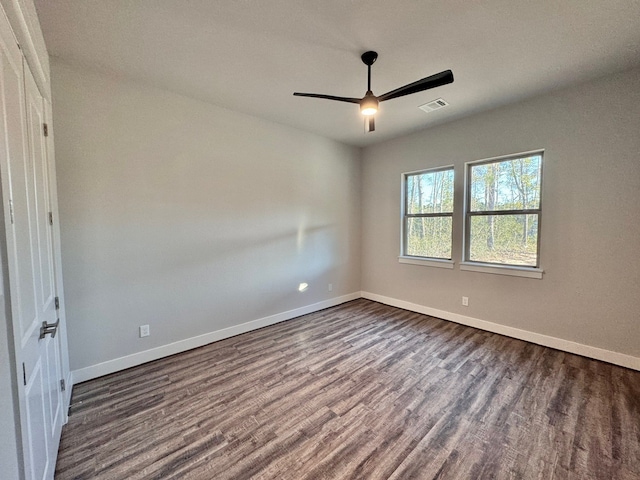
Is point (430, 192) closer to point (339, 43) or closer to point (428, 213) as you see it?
point (428, 213)

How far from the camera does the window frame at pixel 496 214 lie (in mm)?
3029

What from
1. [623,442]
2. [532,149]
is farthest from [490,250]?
[623,442]

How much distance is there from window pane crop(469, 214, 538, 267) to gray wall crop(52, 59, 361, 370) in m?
2.35

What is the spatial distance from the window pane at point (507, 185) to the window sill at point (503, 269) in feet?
2.41

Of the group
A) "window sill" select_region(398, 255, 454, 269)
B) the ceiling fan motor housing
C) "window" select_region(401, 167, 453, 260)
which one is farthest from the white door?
"window" select_region(401, 167, 453, 260)

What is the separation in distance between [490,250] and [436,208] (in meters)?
0.95

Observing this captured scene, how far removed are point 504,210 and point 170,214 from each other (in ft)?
13.0

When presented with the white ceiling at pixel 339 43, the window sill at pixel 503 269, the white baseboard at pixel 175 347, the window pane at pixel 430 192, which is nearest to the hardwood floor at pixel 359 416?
the white baseboard at pixel 175 347

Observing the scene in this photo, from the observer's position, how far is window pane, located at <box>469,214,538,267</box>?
3.12 m

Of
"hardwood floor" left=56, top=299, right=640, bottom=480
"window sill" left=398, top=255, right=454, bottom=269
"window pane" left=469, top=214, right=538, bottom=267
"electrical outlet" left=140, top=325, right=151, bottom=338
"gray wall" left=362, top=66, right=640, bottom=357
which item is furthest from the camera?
"window sill" left=398, top=255, right=454, bottom=269

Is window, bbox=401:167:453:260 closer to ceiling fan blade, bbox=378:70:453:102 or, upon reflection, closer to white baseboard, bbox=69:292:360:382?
white baseboard, bbox=69:292:360:382

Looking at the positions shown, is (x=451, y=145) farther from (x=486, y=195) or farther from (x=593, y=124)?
(x=593, y=124)

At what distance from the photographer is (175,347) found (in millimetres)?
2840

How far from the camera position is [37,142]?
158 cm
